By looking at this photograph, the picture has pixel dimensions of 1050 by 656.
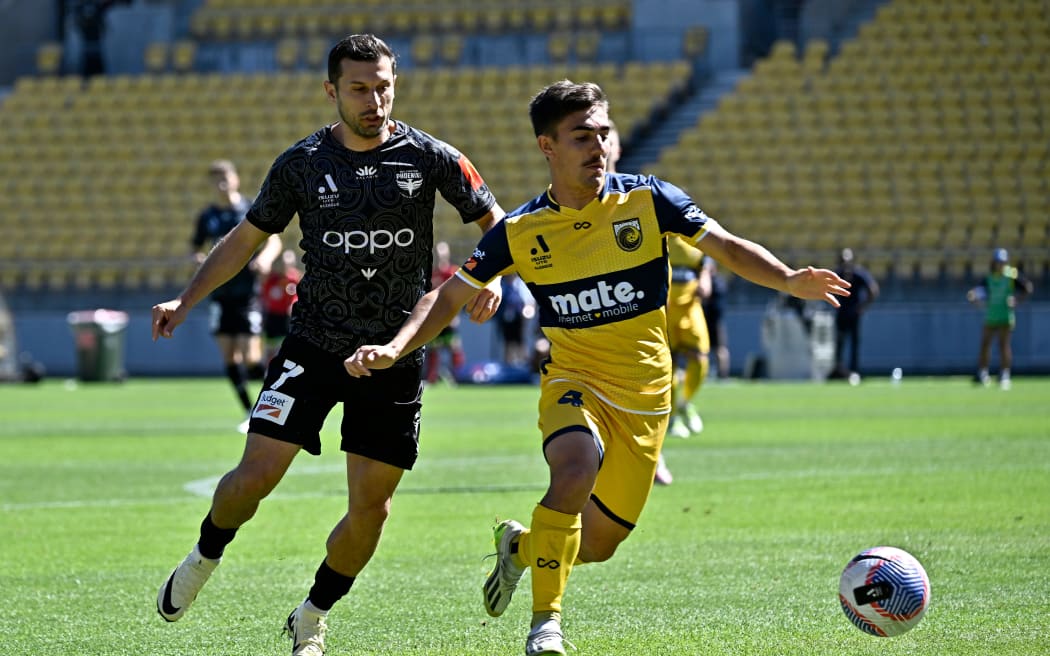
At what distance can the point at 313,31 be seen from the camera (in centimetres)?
3881

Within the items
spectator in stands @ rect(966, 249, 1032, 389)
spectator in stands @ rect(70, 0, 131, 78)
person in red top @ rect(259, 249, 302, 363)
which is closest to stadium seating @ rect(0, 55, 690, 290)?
spectator in stands @ rect(70, 0, 131, 78)

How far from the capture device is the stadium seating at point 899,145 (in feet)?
98.7

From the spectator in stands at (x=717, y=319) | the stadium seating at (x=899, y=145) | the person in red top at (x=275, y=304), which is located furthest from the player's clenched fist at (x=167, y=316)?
the stadium seating at (x=899, y=145)

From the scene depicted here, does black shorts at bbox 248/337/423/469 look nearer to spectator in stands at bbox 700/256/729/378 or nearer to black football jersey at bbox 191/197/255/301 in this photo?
black football jersey at bbox 191/197/255/301

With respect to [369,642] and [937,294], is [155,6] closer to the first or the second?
[937,294]

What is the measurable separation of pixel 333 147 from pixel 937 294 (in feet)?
82.1

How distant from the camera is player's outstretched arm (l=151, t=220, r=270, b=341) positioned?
605 cm

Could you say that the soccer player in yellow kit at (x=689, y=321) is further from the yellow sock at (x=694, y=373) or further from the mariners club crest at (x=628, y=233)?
the mariners club crest at (x=628, y=233)

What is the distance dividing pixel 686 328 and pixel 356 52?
847 cm

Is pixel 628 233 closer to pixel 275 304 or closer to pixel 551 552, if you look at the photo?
pixel 551 552

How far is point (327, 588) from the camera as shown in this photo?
5.80m

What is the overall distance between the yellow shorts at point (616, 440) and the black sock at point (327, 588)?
0.89 m

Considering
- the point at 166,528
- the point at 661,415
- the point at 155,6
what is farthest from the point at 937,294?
the point at 661,415

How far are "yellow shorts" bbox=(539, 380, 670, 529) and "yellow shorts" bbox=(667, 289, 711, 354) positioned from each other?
8.00 metres
